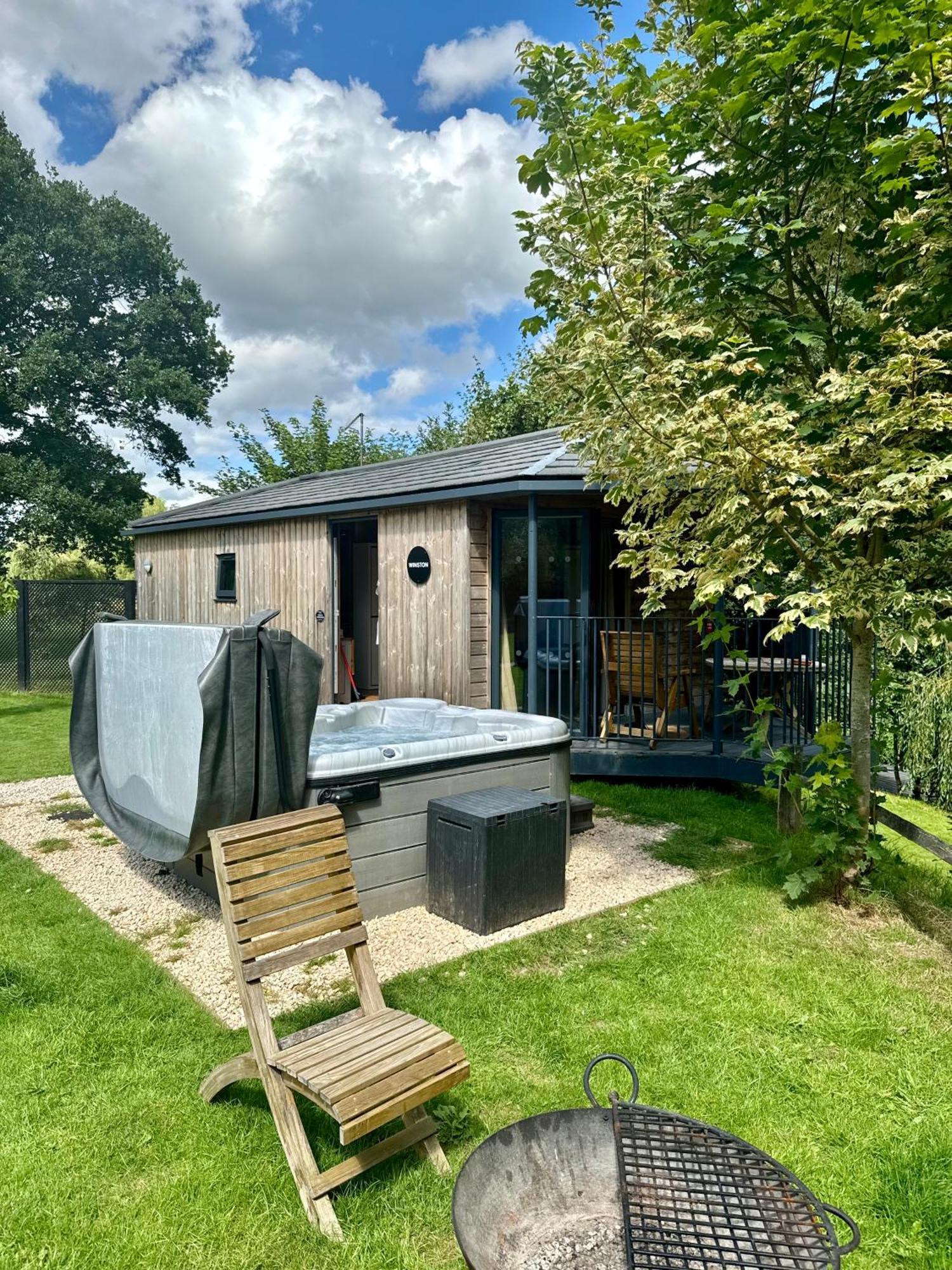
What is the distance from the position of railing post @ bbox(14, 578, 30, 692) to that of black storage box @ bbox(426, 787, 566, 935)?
11.3 metres

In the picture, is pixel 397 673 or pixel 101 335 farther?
pixel 101 335

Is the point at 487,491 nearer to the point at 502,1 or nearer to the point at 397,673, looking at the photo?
the point at 397,673

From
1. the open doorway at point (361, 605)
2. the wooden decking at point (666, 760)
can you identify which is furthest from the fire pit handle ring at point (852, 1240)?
the open doorway at point (361, 605)

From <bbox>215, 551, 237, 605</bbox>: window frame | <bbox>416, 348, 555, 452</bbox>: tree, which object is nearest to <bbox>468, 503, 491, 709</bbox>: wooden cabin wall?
<bbox>215, 551, 237, 605</bbox>: window frame

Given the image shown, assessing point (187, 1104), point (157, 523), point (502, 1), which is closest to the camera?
point (187, 1104)

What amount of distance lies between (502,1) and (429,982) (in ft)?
34.2

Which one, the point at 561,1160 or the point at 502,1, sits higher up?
the point at 502,1

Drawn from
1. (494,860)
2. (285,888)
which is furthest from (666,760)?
(285,888)

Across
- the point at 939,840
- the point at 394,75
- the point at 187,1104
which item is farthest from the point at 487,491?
the point at 394,75

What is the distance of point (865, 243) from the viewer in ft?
12.8

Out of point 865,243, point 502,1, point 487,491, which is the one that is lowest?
point 487,491

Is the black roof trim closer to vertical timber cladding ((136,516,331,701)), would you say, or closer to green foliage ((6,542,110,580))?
vertical timber cladding ((136,516,331,701))

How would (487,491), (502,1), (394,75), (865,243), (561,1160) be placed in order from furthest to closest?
1. (394,75)
2. (502,1)
3. (487,491)
4. (865,243)
5. (561,1160)

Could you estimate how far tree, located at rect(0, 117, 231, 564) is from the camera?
68.7 ft
